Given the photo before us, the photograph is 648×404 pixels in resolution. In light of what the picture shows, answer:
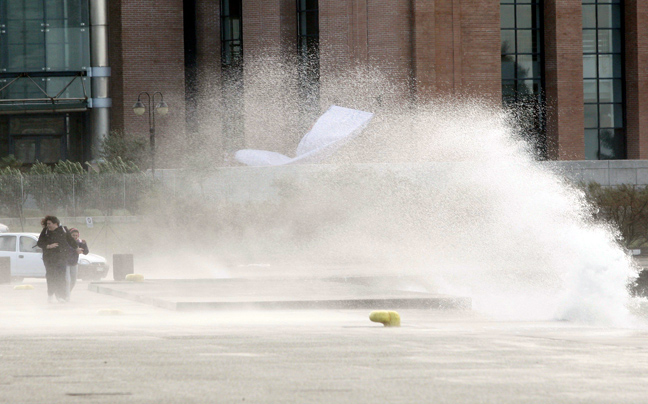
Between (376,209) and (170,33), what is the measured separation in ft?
66.7

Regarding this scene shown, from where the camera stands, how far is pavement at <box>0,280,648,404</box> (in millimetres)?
7551

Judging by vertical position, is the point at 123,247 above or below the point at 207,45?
below

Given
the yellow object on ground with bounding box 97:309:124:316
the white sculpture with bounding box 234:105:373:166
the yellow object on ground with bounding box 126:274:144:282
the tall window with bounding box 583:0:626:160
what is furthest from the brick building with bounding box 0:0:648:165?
the yellow object on ground with bounding box 97:309:124:316

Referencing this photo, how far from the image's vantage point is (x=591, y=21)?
50812 mm

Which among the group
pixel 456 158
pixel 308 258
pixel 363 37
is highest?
pixel 363 37

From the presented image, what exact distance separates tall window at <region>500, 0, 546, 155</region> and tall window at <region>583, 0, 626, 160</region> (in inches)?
94.8

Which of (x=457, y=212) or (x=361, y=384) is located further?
(x=457, y=212)

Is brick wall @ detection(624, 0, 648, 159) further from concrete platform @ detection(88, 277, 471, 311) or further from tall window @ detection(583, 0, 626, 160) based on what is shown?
concrete platform @ detection(88, 277, 471, 311)

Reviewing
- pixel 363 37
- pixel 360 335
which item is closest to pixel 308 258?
pixel 363 37

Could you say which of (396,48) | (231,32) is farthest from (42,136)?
(396,48)

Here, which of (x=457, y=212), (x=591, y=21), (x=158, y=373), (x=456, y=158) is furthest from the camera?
(x=591, y=21)

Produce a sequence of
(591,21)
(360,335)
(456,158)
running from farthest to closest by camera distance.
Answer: (591,21)
(456,158)
(360,335)

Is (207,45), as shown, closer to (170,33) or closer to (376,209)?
(170,33)

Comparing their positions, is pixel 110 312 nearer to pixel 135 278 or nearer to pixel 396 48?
pixel 135 278
